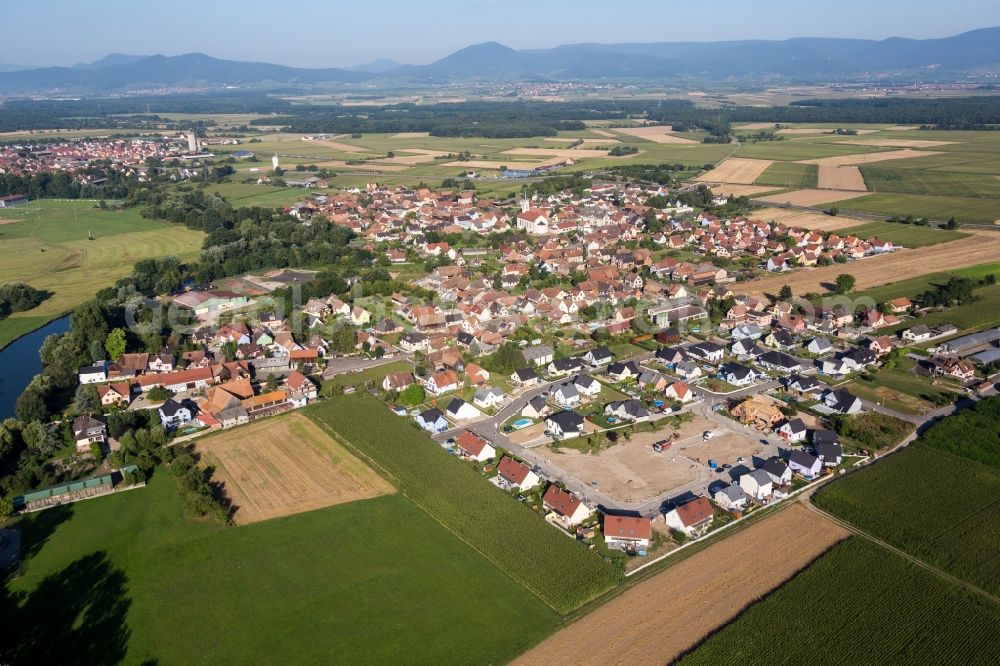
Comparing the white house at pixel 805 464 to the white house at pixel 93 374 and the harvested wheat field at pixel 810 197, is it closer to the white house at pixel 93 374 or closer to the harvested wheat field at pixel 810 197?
the white house at pixel 93 374

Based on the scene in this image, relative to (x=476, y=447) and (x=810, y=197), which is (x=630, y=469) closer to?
(x=476, y=447)

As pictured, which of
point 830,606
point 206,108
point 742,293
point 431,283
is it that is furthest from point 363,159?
point 206,108

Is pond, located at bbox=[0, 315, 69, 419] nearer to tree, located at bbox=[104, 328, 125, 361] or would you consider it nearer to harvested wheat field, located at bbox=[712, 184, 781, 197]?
tree, located at bbox=[104, 328, 125, 361]

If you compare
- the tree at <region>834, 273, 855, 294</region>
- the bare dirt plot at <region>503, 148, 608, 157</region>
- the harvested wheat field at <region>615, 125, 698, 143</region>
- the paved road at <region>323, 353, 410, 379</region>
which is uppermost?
the harvested wheat field at <region>615, 125, 698, 143</region>

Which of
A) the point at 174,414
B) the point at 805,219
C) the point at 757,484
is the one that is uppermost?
the point at 805,219

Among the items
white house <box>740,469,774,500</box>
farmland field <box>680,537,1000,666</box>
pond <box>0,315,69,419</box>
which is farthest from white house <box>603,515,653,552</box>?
pond <box>0,315,69,419</box>

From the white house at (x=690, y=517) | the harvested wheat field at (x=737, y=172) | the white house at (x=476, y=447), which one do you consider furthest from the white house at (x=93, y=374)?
the harvested wheat field at (x=737, y=172)

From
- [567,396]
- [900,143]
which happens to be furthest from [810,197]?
[567,396]

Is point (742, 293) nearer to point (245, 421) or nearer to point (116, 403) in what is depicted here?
point (245, 421)
